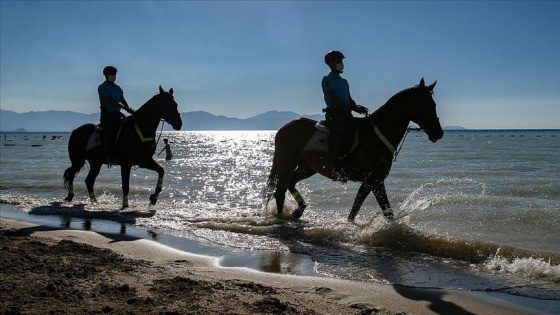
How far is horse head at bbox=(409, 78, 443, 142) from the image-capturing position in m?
8.52

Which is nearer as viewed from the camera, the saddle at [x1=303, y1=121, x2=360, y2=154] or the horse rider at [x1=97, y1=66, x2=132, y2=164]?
the saddle at [x1=303, y1=121, x2=360, y2=154]

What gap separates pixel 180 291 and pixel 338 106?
17.1ft

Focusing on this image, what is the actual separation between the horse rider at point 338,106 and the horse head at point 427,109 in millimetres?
968

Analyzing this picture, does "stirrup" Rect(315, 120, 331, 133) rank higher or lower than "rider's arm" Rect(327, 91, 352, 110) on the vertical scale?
lower

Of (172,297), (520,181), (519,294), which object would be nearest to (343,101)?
(519,294)

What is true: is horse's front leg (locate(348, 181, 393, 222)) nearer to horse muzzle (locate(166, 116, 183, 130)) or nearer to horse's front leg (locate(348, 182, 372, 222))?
horse's front leg (locate(348, 182, 372, 222))

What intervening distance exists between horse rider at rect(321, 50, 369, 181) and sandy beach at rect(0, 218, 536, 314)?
3.51 metres

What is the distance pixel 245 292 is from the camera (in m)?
5.04

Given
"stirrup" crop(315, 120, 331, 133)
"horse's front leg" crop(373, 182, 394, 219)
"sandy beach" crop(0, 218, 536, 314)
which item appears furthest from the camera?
"stirrup" crop(315, 120, 331, 133)

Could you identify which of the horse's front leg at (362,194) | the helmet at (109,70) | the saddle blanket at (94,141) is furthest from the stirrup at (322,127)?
the saddle blanket at (94,141)

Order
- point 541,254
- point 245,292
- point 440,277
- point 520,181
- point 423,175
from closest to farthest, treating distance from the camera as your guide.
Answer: point 245,292 < point 440,277 < point 541,254 < point 520,181 < point 423,175

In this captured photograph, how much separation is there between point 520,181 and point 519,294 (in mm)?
14596

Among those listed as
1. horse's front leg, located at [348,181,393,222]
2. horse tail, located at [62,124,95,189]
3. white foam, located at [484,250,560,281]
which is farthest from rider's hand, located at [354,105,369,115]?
horse tail, located at [62,124,95,189]

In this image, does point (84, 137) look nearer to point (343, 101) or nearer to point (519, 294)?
point (343, 101)
